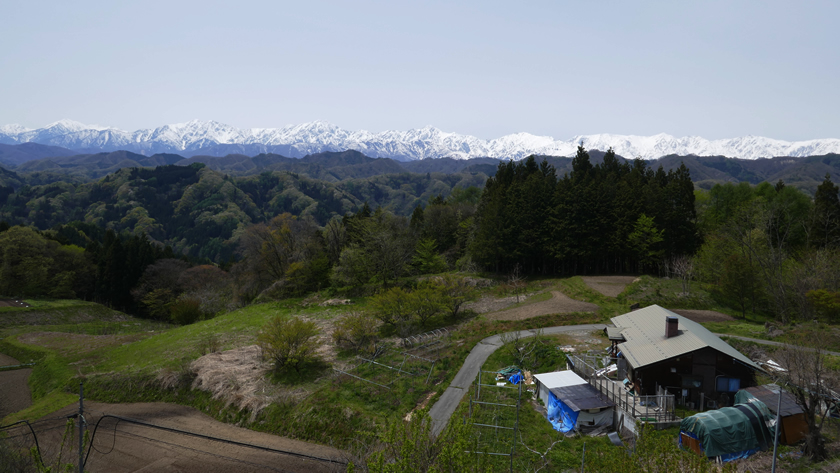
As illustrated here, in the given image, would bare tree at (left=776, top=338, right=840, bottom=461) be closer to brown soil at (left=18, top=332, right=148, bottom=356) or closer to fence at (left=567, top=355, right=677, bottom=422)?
fence at (left=567, top=355, right=677, bottom=422)

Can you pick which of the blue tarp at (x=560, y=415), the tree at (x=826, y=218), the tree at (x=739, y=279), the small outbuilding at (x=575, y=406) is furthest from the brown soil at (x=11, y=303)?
the tree at (x=826, y=218)

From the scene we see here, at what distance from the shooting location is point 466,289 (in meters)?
36.8

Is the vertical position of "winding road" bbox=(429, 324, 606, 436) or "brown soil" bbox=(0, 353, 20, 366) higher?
"winding road" bbox=(429, 324, 606, 436)

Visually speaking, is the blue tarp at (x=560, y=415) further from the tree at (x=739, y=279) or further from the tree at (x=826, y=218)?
the tree at (x=826, y=218)

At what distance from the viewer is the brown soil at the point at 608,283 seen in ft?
134

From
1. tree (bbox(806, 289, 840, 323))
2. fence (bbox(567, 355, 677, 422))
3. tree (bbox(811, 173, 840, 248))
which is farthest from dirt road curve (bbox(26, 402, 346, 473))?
tree (bbox(811, 173, 840, 248))

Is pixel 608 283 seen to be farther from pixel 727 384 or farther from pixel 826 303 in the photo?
pixel 727 384

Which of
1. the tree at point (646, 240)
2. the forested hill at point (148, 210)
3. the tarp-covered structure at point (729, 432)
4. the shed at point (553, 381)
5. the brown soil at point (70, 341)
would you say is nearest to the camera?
the tarp-covered structure at point (729, 432)

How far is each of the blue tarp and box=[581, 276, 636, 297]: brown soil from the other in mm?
23299

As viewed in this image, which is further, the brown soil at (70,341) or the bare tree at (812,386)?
the brown soil at (70,341)

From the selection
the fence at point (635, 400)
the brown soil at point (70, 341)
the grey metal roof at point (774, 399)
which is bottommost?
the brown soil at point (70, 341)

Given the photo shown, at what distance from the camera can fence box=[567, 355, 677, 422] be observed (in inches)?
716

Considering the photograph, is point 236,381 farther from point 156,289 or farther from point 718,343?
point 156,289

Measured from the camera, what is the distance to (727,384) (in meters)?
20.0
